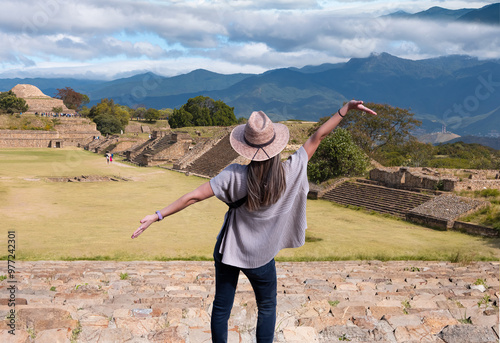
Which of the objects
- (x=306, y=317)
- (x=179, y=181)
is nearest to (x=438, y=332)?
(x=306, y=317)

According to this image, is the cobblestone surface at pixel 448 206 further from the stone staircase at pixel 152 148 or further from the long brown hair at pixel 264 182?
the stone staircase at pixel 152 148

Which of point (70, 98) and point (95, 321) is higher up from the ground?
point (70, 98)

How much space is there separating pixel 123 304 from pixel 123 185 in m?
23.6

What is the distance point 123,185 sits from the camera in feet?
91.2

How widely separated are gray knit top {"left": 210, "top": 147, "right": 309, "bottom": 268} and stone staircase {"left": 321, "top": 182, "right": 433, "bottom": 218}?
19251 mm

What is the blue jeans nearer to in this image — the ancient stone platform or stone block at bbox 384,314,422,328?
the ancient stone platform

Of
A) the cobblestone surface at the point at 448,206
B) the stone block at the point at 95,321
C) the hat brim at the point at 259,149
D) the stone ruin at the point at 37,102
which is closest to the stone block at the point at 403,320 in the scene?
the hat brim at the point at 259,149

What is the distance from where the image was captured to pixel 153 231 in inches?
593

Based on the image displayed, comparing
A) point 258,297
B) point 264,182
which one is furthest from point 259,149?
point 258,297

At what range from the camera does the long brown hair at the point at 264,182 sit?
10.0ft

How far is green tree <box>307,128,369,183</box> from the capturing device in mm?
28219

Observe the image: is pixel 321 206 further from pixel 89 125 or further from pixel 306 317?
pixel 89 125

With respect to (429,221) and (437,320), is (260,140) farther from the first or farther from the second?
(429,221)

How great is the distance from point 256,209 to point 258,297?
0.71 metres
